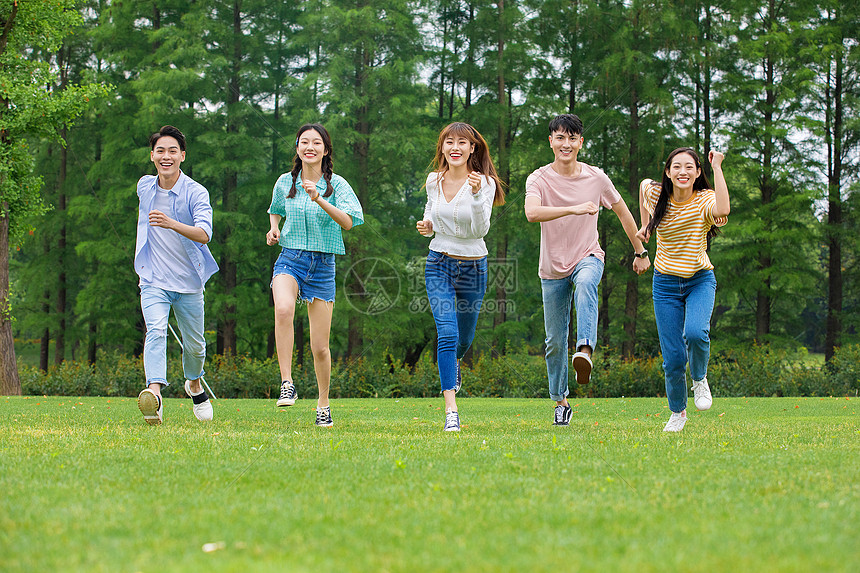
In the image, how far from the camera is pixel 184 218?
6852 mm

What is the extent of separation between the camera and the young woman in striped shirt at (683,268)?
20.3 feet

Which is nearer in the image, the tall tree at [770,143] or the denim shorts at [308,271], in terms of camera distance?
the denim shorts at [308,271]

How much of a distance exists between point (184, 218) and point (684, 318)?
449cm

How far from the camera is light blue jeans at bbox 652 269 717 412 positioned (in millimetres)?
6152

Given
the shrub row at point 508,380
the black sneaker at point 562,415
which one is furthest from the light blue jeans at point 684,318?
the shrub row at point 508,380

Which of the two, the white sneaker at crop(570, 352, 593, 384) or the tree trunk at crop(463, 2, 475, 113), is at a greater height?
the tree trunk at crop(463, 2, 475, 113)

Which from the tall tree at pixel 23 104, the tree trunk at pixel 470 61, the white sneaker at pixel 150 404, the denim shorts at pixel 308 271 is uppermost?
the tree trunk at pixel 470 61

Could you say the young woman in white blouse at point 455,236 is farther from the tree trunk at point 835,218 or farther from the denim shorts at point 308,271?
the tree trunk at point 835,218

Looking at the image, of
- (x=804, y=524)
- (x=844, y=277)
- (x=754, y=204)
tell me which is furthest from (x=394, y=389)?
(x=844, y=277)

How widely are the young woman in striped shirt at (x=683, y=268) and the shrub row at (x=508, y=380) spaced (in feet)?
36.6

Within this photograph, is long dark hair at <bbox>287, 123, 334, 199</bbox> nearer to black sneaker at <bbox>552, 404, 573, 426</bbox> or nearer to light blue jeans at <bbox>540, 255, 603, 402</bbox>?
light blue jeans at <bbox>540, 255, 603, 402</bbox>


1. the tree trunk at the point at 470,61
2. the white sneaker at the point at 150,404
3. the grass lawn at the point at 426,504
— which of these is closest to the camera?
the grass lawn at the point at 426,504

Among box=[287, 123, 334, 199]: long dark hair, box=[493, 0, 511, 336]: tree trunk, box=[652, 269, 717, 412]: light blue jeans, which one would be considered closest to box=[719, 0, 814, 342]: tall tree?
box=[493, 0, 511, 336]: tree trunk

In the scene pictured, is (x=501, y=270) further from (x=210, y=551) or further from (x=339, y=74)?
(x=210, y=551)
